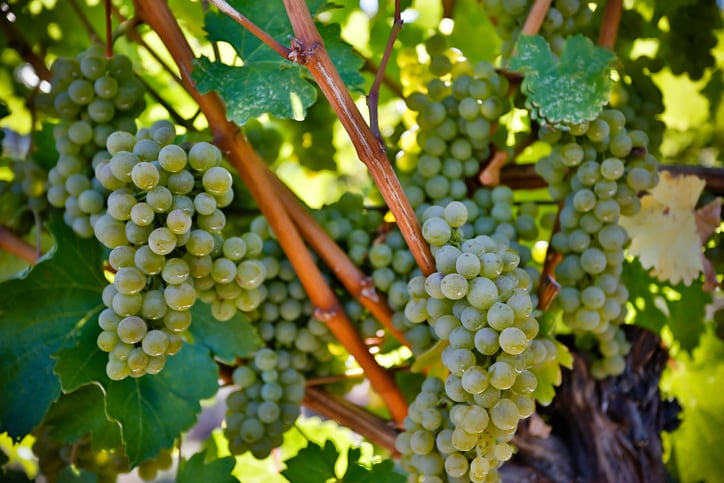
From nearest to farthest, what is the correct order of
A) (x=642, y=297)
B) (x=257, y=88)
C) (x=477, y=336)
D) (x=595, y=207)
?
(x=477, y=336) < (x=257, y=88) < (x=595, y=207) < (x=642, y=297)

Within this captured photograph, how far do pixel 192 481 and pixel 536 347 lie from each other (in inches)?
19.8

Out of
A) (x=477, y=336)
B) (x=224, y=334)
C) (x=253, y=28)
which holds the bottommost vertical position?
(x=224, y=334)

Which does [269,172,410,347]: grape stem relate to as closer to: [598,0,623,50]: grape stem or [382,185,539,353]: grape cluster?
[382,185,539,353]: grape cluster

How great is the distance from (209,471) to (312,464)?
0.14 meters

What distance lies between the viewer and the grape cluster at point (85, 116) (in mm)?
994

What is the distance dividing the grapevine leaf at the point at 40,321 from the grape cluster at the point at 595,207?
2.04 ft

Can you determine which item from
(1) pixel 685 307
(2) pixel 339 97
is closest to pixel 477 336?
(2) pixel 339 97

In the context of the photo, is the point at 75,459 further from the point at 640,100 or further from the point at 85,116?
the point at 640,100

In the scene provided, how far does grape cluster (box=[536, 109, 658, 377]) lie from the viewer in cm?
100

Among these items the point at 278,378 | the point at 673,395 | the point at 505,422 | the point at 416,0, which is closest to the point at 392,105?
the point at 416,0

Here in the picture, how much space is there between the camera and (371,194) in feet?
4.23

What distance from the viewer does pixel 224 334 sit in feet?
3.43

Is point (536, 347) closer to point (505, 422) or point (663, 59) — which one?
point (505, 422)

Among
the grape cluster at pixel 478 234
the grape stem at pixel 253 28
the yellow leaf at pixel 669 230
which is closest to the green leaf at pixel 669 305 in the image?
the yellow leaf at pixel 669 230
